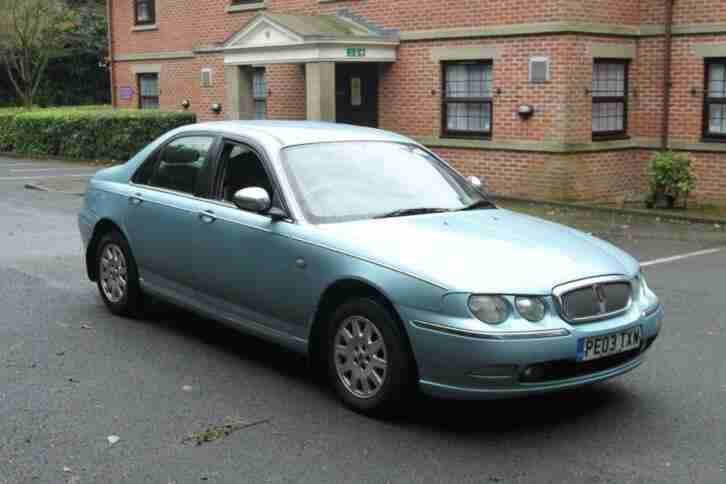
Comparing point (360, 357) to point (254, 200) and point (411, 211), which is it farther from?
point (254, 200)

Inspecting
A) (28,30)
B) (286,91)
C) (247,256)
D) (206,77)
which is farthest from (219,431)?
(28,30)

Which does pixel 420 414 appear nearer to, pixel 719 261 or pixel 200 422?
pixel 200 422

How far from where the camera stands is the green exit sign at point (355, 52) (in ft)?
62.4

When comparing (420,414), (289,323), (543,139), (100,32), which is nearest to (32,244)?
(289,323)

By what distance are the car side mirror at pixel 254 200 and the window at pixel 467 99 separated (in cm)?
1211

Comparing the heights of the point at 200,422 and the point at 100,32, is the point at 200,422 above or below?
below

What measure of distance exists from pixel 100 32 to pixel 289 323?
40.4 m

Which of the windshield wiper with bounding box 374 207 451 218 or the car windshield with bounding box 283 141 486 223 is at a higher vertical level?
the car windshield with bounding box 283 141 486 223

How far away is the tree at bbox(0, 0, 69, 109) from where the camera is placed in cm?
3256

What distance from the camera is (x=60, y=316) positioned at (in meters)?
8.16

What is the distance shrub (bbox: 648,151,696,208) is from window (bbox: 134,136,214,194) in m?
10.2

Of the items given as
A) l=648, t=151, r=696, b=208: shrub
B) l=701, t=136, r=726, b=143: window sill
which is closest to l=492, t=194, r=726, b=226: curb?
l=648, t=151, r=696, b=208: shrub

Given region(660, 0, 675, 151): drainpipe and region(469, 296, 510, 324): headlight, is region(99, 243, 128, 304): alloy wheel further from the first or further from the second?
region(660, 0, 675, 151): drainpipe

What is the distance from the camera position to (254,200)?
632cm
